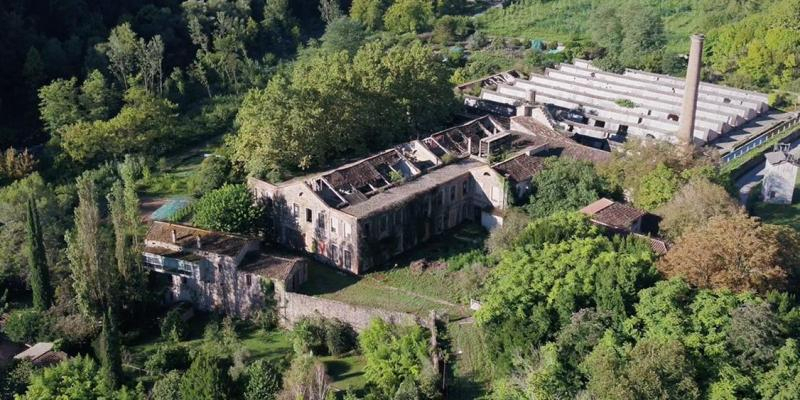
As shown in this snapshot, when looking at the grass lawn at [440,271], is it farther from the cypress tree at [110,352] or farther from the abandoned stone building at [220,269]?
the cypress tree at [110,352]

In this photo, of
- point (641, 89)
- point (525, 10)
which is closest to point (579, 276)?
point (641, 89)

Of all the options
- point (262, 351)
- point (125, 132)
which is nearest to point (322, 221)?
point (262, 351)

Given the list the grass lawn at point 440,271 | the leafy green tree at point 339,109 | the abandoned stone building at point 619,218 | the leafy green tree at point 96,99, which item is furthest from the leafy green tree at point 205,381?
the leafy green tree at point 96,99

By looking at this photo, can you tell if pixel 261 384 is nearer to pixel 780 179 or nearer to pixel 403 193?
pixel 403 193

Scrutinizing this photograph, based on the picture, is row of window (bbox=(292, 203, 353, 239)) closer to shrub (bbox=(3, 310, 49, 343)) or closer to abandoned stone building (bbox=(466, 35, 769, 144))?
shrub (bbox=(3, 310, 49, 343))

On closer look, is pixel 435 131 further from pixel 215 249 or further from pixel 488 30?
pixel 488 30

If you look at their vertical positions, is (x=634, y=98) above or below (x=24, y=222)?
below

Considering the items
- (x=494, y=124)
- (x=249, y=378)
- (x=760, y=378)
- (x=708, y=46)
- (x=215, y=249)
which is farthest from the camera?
(x=708, y=46)
